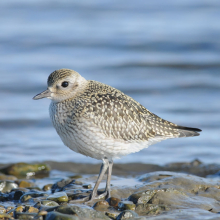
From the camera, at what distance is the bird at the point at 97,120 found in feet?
19.1

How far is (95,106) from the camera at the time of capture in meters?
6.00

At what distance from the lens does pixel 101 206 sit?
221 inches

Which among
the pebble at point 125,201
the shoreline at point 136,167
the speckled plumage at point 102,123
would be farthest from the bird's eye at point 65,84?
the shoreline at point 136,167

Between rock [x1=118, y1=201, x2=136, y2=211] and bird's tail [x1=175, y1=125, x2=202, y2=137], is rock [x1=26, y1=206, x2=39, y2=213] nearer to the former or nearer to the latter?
rock [x1=118, y1=201, x2=136, y2=211]

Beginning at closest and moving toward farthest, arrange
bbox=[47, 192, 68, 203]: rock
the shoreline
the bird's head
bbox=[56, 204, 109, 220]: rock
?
bbox=[56, 204, 109, 220]: rock
bbox=[47, 192, 68, 203]: rock
the bird's head
the shoreline

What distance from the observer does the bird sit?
583cm

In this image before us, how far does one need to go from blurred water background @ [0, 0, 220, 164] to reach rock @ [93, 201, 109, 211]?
3.69 metres

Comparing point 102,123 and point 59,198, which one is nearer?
point 59,198

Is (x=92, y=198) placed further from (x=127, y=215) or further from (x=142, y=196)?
(x=127, y=215)

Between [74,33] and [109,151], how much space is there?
12392 mm

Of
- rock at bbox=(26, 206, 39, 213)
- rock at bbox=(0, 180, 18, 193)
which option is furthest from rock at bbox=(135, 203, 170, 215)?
rock at bbox=(0, 180, 18, 193)

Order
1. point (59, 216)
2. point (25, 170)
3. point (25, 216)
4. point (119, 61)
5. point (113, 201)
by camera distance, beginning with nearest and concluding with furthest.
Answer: point (59, 216), point (25, 216), point (113, 201), point (25, 170), point (119, 61)

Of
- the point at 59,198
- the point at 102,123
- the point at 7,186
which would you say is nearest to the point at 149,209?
the point at 59,198

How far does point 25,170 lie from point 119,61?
8.13 m
